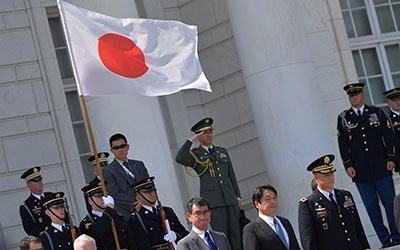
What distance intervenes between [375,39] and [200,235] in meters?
9.41

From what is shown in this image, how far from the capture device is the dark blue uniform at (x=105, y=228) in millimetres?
17797

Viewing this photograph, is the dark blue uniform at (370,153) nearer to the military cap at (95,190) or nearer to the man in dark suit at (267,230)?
the man in dark suit at (267,230)

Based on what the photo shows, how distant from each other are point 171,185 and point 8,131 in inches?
130

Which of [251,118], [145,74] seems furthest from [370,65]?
[145,74]

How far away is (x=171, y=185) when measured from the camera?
20500 mm

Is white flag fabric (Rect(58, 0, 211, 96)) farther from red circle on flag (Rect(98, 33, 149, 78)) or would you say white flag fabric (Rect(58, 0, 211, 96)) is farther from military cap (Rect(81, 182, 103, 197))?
military cap (Rect(81, 182, 103, 197))

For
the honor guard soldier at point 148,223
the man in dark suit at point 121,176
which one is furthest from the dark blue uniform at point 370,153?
the honor guard soldier at point 148,223

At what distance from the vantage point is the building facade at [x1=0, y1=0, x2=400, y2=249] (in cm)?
2053

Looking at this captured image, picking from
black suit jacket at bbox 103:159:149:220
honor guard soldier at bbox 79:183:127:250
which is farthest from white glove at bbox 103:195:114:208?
black suit jacket at bbox 103:159:149:220

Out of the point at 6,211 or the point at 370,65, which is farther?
the point at 370,65

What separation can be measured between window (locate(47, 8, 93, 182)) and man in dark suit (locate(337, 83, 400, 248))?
448 cm

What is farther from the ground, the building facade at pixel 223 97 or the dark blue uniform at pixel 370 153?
the building facade at pixel 223 97

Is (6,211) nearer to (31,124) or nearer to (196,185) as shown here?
(31,124)

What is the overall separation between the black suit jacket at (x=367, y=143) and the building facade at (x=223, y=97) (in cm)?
32
